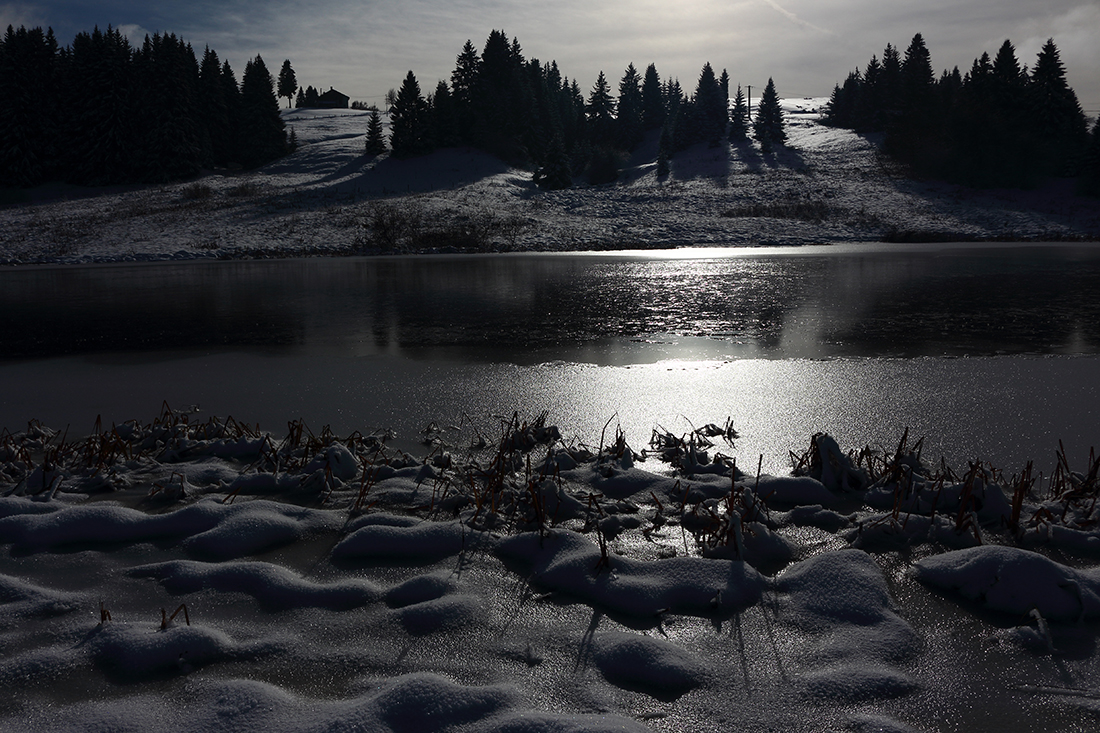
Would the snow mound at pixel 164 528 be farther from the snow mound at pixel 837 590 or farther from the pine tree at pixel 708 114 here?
the pine tree at pixel 708 114

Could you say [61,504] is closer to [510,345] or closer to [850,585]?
[850,585]

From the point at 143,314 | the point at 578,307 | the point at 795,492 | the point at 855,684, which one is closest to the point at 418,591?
the point at 855,684

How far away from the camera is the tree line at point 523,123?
52281 mm

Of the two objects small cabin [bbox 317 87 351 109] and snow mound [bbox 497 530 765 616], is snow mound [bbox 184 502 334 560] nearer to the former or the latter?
snow mound [bbox 497 530 765 616]

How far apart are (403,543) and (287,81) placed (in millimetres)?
110529

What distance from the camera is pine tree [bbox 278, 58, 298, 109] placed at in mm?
96000

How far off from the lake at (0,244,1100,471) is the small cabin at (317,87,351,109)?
92.1 metres

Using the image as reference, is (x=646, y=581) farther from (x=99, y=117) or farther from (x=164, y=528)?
(x=99, y=117)

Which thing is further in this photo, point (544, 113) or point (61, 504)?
point (544, 113)

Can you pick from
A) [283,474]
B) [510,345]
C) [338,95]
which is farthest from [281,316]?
[338,95]

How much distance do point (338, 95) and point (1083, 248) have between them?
319ft

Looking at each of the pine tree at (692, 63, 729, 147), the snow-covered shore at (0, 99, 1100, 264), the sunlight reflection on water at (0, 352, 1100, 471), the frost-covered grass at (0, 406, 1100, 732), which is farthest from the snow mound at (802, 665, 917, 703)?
the pine tree at (692, 63, 729, 147)

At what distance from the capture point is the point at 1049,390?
18.3ft

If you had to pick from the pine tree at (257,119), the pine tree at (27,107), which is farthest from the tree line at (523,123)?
the pine tree at (27,107)
